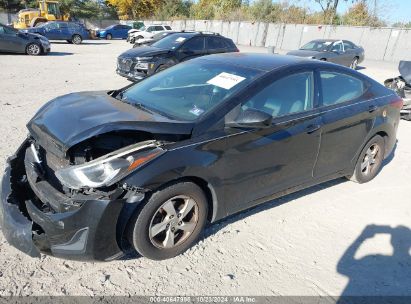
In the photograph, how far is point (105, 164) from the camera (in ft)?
8.81

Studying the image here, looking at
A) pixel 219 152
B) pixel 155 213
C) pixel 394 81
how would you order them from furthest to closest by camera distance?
pixel 394 81 < pixel 219 152 < pixel 155 213

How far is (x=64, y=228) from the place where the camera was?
2602mm

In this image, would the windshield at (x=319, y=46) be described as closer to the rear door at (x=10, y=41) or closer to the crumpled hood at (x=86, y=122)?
the rear door at (x=10, y=41)

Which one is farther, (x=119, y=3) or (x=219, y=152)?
(x=119, y=3)

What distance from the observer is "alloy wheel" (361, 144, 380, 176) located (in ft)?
15.6

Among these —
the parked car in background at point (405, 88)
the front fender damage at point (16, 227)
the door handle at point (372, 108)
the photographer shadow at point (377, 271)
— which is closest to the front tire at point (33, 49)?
the parked car in background at point (405, 88)

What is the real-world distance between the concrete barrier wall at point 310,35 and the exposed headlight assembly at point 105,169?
29303 mm

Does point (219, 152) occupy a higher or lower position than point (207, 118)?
lower

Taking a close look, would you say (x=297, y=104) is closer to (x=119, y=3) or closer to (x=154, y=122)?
(x=154, y=122)

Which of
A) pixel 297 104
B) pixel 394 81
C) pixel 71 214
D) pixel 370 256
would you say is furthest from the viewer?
pixel 394 81

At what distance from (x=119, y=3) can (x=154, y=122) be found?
63236 millimetres

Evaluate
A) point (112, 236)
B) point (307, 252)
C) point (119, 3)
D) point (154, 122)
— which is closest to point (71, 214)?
point (112, 236)

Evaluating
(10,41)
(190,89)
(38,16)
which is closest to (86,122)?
(190,89)

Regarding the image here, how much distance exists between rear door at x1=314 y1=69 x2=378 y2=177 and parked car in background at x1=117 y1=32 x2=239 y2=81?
6.60 metres
